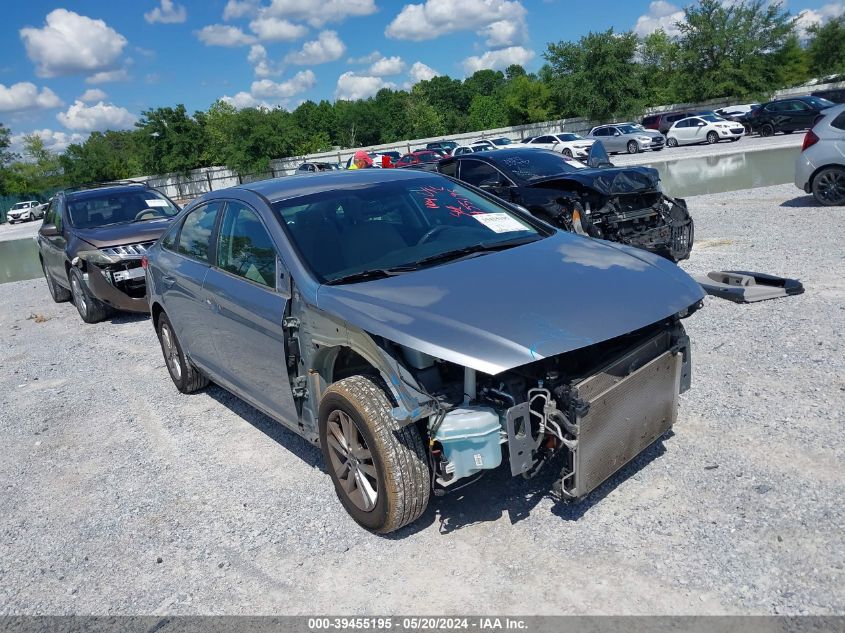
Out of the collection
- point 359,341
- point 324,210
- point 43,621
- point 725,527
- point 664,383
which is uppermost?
A: point 324,210

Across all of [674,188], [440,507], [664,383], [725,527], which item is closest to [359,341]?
[440,507]

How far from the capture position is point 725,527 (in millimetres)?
3227

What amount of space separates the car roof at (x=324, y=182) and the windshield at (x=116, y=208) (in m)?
5.60

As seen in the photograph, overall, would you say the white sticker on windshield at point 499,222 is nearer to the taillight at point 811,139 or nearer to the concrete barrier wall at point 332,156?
the taillight at point 811,139

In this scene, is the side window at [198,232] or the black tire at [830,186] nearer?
the side window at [198,232]

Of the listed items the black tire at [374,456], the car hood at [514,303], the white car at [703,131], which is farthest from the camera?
the white car at [703,131]

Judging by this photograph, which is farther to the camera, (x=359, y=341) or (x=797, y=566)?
(x=359, y=341)

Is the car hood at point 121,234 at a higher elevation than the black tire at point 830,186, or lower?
higher

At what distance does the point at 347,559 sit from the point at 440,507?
0.59 metres

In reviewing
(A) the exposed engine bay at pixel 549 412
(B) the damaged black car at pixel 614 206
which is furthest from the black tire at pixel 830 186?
(A) the exposed engine bay at pixel 549 412

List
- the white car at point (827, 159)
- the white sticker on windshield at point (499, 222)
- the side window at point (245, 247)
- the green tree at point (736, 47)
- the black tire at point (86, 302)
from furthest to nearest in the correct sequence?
1. the green tree at point (736, 47)
2. the white car at point (827, 159)
3. the black tire at point (86, 302)
4. the white sticker on windshield at point (499, 222)
5. the side window at point (245, 247)

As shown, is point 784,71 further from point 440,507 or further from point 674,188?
point 440,507

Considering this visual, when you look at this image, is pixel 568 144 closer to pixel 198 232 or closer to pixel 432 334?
pixel 198 232

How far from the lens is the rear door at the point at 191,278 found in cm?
486
